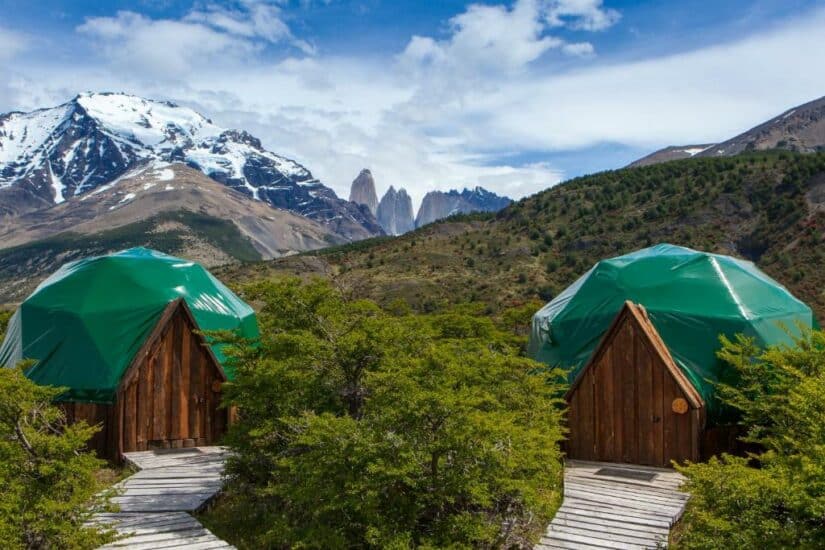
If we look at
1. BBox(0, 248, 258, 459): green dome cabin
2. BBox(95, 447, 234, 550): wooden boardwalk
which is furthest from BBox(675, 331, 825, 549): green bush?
BBox(0, 248, 258, 459): green dome cabin

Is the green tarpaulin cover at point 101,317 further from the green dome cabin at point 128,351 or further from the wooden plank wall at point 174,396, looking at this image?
the wooden plank wall at point 174,396

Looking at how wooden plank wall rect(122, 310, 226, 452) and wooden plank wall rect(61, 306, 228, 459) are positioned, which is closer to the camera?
wooden plank wall rect(61, 306, 228, 459)

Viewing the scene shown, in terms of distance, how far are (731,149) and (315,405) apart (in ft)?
573

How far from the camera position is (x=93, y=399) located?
13742 mm

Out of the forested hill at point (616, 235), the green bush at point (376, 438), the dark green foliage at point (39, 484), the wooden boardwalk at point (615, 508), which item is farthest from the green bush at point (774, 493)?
the forested hill at point (616, 235)

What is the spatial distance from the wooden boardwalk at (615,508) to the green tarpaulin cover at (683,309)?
2.14 meters

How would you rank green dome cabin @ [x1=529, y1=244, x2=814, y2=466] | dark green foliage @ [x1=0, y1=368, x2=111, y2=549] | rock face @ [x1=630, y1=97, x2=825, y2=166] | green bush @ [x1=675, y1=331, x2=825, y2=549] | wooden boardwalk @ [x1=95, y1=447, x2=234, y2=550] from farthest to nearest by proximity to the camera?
rock face @ [x1=630, y1=97, x2=825, y2=166]
green dome cabin @ [x1=529, y1=244, x2=814, y2=466]
wooden boardwalk @ [x1=95, y1=447, x2=234, y2=550]
dark green foliage @ [x1=0, y1=368, x2=111, y2=549]
green bush @ [x1=675, y1=331, x2=825, y2=549]

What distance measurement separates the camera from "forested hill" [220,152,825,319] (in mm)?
50312

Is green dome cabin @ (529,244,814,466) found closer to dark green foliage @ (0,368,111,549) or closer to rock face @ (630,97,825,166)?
dark green foliage @ (0,368,111,549)

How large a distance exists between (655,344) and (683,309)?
1700 millimetres

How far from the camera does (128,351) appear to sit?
46.5ft

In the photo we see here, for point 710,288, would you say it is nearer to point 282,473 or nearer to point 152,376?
point 282,473

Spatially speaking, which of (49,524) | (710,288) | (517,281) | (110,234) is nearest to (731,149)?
(517,281)

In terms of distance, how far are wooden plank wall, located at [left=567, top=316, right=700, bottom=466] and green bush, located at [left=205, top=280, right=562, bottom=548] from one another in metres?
1.82
